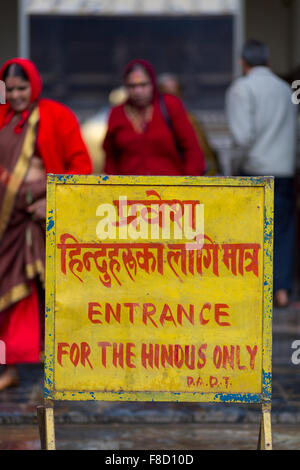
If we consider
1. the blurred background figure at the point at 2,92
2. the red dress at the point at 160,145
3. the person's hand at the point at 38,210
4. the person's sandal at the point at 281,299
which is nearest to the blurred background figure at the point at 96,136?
the person's sandal at the point at 281,299

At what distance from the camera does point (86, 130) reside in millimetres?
10289

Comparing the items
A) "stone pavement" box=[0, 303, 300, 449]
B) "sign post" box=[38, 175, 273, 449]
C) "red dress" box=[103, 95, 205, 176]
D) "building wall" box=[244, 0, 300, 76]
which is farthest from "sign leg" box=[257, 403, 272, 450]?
"building wall" box=[244, 0, 300, 76]

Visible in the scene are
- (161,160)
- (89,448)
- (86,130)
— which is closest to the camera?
(89,448)

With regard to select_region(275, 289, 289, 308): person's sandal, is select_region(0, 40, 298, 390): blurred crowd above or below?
above

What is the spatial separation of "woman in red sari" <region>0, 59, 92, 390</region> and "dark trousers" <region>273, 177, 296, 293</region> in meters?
2.36

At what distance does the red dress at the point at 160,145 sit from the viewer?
635 centimetres

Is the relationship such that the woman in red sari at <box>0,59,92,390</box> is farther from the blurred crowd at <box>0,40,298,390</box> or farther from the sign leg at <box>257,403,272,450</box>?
the sign leg at <box>257,403,272,450</box>

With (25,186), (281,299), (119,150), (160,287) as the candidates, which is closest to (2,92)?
(25,186)

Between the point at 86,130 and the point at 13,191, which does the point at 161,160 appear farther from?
the point at 86,130

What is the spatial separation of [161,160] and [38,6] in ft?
12.5

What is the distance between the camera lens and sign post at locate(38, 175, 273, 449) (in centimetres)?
373

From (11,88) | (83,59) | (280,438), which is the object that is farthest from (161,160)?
(83,59)

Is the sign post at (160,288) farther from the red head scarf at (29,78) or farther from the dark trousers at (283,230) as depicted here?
the dark trousers at (283,230)

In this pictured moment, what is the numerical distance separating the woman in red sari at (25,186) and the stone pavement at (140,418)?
334 millimetres
